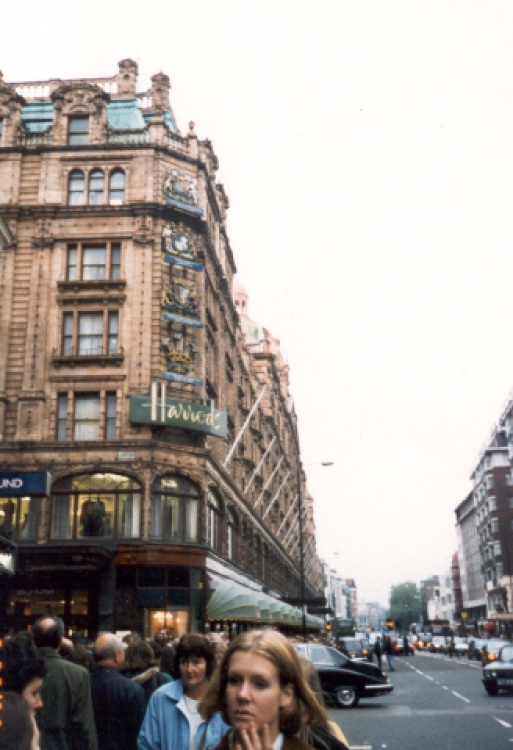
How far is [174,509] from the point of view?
32.2m

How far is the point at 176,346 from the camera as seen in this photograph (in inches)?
1335

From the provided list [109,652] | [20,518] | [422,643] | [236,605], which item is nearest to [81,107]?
[20,518]

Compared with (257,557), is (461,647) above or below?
below

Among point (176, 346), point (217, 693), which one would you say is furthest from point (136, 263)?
point (217, 693)

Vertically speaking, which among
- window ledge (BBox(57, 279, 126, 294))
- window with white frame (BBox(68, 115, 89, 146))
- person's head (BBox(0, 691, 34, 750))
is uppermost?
window with white frame (BBox(68, 115, 89, 146))

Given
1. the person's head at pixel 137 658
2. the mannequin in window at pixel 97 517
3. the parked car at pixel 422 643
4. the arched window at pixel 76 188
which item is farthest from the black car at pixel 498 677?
the parked car at pixel 422 643

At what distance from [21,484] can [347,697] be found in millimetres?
14298

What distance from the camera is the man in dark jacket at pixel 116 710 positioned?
21.8ft

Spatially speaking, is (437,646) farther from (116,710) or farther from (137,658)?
(116,710)

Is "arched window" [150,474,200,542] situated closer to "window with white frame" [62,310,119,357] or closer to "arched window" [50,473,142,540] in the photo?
"arched window" [50,473,142,540]

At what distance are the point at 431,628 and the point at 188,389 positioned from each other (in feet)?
295

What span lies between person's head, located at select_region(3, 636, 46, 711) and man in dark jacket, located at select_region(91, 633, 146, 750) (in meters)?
2.35

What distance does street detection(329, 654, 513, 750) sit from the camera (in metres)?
14.2

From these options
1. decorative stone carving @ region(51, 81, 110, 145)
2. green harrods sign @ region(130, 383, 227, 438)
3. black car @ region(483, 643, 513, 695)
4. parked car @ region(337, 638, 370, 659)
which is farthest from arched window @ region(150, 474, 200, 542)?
decorative stone carving @ region(51, 81, 110, 145)
